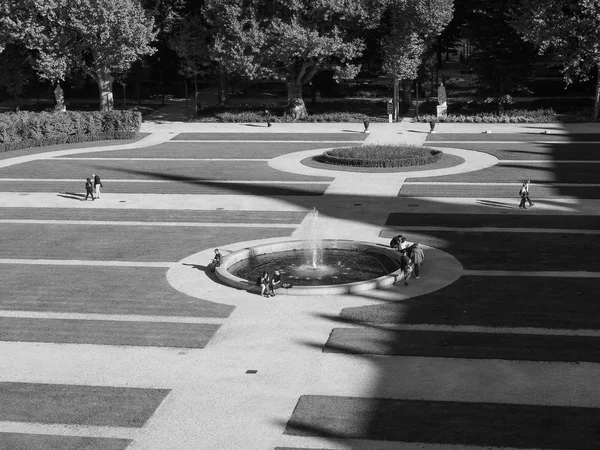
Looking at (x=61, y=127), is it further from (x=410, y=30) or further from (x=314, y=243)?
(x=314, y=243)

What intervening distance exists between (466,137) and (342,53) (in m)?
13.5

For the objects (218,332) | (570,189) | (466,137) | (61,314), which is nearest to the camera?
(218,332)

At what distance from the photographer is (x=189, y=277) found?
109 ft

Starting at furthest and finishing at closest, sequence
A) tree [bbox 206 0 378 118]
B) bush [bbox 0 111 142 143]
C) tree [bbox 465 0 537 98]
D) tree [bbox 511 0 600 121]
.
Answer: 1. tree [bbox 465 0 537 98]
2. tree [bbox 206 0 378 118]
3. tree [bbox 511 0 600 121]
4. bush [bbox 0 111 142 143]

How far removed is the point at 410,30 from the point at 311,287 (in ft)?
158

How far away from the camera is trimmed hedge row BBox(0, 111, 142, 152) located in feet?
214

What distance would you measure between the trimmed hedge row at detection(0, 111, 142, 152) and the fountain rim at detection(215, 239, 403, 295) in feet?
112

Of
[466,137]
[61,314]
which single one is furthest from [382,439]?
[466,137]

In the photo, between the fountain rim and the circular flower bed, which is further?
the circular flower bed

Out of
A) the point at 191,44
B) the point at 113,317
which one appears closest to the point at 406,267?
the point at 113,317

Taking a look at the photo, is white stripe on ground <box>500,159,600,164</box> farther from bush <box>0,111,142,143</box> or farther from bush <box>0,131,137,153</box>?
bush <box>0,111,142,143</box>

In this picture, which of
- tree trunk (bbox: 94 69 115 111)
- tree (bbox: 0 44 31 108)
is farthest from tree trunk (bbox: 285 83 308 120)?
tree (bbox: 0 44 31 108)

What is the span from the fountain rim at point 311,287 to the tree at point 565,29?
40.1 meters

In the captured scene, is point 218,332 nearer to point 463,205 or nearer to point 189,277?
point 189,277
